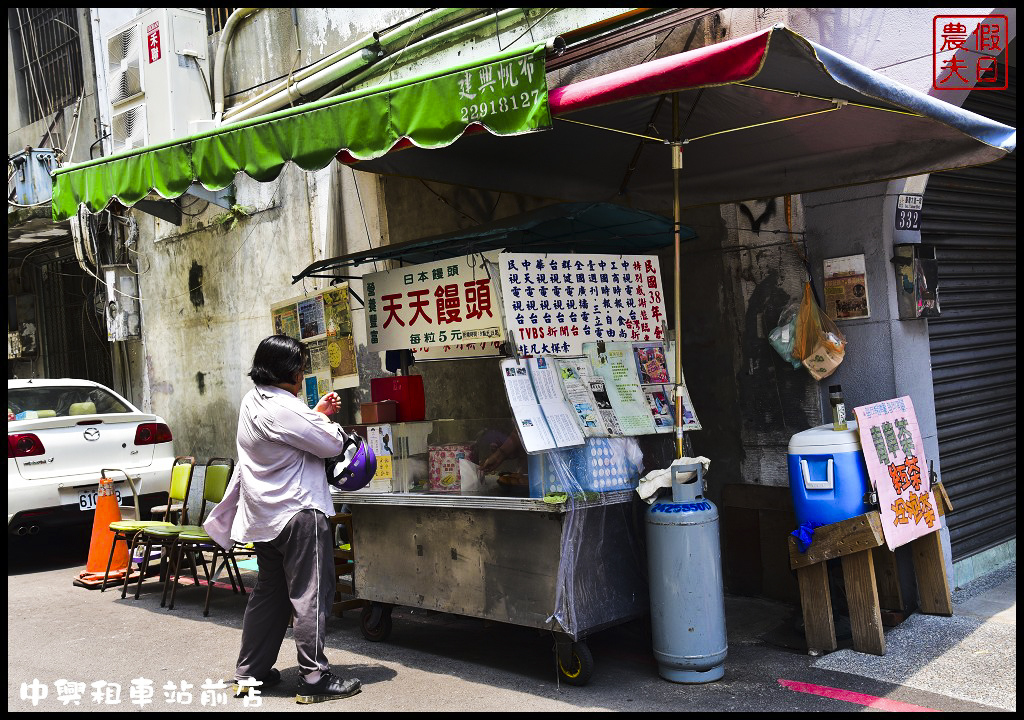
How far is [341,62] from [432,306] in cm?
451

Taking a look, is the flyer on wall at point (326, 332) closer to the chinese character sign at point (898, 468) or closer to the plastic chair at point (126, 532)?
the plastic chair at point (126, 532)

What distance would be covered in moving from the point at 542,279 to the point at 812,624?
2377 mm

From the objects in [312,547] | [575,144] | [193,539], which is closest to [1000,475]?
[575,144]

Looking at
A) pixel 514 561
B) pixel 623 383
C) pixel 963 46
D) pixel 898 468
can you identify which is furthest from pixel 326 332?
pixel 963 46

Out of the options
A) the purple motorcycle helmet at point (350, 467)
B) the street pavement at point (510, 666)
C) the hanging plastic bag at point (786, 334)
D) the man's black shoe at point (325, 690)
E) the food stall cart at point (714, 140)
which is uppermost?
the food stall cart at point (714, 140)

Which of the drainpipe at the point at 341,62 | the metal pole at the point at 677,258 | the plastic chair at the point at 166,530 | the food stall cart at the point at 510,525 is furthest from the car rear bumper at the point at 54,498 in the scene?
the metal pole at the point at 677,258

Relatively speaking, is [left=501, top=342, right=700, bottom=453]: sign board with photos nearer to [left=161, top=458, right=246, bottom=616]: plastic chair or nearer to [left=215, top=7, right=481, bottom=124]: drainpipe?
[left=161, top=458, right=246, bottom=616]: plastic chair

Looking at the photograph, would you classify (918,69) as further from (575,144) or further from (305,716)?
(305,716)

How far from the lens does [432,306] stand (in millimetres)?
5445

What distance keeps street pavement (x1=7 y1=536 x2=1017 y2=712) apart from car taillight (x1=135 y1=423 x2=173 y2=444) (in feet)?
8.21

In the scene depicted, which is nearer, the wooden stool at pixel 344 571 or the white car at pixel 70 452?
the wooden stool at pixel 344 571

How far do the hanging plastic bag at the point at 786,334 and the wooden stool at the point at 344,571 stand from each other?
2997 mm

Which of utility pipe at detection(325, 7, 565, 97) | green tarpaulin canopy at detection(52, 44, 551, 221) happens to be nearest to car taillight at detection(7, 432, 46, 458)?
green tarpaulin canopy at detection(52, 44, 551, 221)

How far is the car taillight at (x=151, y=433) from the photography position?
8.94 m
